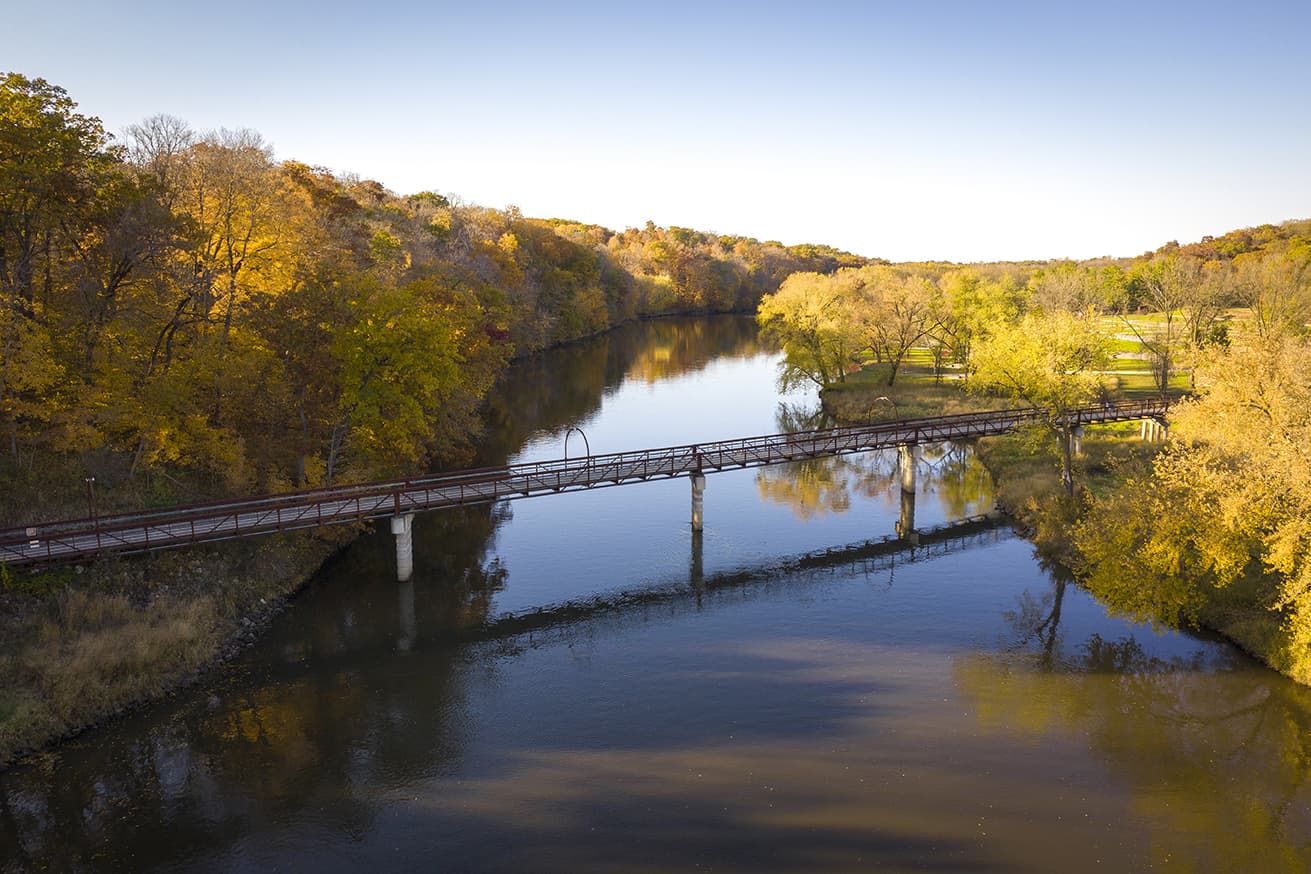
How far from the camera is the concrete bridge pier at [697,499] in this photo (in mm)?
36219

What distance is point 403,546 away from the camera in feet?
98.9

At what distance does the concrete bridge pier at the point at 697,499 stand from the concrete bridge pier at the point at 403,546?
12.9 metres

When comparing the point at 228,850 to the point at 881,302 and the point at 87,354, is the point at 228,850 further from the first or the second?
the point at 881,302

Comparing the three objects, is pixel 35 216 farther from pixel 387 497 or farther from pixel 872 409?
pixel 872 409

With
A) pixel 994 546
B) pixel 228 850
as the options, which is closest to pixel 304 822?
pixel 228 850

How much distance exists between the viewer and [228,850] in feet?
52.5

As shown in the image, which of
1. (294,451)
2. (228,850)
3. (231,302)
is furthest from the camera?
(294,451)

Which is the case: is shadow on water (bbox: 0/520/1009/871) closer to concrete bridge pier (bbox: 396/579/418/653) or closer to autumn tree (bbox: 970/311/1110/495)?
concrete bridge pier (bbox: 396/579/418/653)

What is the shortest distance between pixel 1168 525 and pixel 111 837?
28.7 metres

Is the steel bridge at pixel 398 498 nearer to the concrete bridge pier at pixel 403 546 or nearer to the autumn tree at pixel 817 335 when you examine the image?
the concrete bridge pier at pixel 403 546

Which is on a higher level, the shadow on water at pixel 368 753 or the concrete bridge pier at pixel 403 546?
the concrete bridge pier at pixel 403 546

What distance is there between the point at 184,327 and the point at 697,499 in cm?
2289

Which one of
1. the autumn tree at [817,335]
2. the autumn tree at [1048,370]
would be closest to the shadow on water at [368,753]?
the autumn tree at [1048,370]

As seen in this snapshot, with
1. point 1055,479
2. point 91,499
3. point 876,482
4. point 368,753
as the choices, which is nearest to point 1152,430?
point 1055,479
